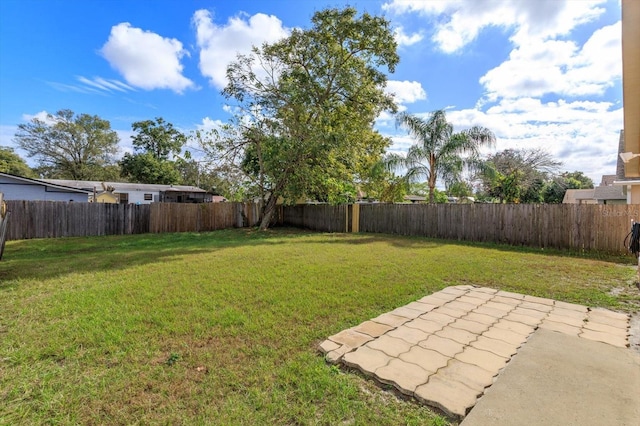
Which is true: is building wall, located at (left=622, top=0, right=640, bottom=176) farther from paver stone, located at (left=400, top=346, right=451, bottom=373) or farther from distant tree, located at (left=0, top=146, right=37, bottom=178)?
distant tree, located at (left=0, top=146, right=37, bottom=178)

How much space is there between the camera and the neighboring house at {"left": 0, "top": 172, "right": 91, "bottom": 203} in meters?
14.3

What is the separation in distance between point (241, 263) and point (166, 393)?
4467 millimetres

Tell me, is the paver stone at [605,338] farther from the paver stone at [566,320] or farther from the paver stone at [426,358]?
the paver stone at [426,358]

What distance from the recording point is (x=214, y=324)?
321cm

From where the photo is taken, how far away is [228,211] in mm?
15227

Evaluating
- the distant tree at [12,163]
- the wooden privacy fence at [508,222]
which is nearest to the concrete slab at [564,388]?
the wooden privacy fence at [508,222]

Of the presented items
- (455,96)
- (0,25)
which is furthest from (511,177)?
(0,25)

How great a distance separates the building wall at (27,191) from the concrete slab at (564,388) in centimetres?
2033

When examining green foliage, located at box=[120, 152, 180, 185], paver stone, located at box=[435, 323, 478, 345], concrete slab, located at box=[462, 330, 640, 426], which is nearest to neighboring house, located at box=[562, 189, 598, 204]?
concrete slab, located at box=[462, 330, 640, 426]

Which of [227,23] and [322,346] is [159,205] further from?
[322,346]

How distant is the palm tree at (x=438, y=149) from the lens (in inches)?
483

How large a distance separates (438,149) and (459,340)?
1128cm

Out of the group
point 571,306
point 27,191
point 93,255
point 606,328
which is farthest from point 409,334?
point 27,191

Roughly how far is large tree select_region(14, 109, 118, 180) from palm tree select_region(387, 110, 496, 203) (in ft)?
109
